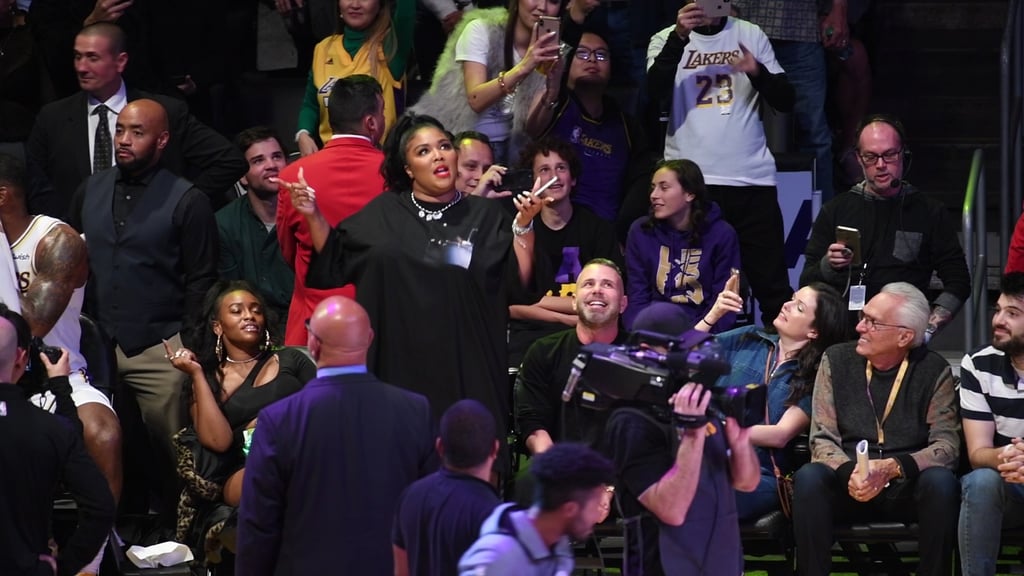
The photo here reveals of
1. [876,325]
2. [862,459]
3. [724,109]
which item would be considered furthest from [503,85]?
[862,459]

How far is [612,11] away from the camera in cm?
950

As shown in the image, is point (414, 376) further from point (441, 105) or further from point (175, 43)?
point (175, 43)

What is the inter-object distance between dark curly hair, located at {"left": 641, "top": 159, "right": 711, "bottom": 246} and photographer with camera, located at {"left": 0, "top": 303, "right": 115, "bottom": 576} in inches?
128

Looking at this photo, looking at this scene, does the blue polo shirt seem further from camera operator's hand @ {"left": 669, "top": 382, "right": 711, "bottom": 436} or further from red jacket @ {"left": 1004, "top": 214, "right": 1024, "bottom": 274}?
red jacket @ {"left": 1004, "top": 214, "right": 1024, "bottom": 274}

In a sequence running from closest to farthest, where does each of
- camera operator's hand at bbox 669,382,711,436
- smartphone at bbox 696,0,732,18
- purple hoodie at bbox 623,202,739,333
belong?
camera operator's hand at bbox 669,382,711,436 → purple hoodie at bbox 623,202,739,333 → smartphone at bbox 696,0,732,18

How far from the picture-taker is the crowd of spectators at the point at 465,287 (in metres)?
5.41

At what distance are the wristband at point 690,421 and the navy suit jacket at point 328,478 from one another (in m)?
0.83

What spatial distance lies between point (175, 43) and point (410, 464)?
5.26m

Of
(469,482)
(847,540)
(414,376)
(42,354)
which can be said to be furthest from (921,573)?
(42,354)

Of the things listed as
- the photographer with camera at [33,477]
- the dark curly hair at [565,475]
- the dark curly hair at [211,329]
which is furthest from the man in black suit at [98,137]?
the dark curly hair at [565,475]

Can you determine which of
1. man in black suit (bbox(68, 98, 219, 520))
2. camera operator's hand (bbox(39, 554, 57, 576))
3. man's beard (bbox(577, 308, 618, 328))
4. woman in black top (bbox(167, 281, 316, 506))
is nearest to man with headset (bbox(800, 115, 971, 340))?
man's beard (bbox(577, 308, 618, 328))

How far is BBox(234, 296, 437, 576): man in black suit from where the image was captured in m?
5.38

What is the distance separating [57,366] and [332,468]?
6.06 feet

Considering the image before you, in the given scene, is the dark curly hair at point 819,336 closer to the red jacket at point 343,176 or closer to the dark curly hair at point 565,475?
the red jacket at point 343,176
